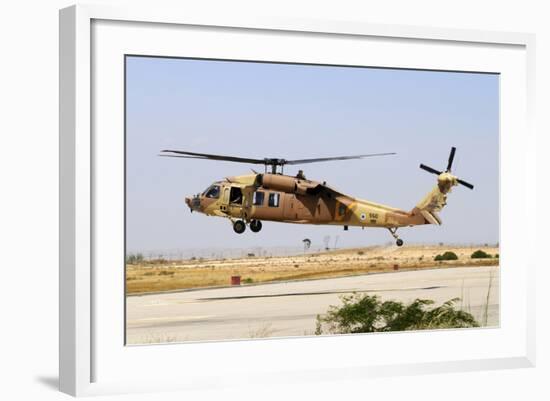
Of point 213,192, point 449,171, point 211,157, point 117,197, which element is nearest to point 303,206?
point 213,192

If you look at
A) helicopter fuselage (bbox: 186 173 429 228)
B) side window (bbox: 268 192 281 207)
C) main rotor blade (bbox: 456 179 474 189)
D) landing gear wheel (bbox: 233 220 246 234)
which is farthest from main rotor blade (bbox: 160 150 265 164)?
main rotor blade (bbox: 456 179 474 189)

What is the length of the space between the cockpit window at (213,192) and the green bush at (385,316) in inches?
65.8

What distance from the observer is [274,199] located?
1155 cm

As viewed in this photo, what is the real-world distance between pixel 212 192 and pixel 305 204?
118 cm

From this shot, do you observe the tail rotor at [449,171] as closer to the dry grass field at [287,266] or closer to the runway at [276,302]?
the dry grass field at [287,266]

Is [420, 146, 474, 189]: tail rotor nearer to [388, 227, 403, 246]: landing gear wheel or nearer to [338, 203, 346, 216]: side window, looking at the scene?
[388, 227, 403, 246]: landing gear wheel

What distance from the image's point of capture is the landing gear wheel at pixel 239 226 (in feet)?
36.4

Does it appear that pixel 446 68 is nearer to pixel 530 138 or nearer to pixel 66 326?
pixel 530 138

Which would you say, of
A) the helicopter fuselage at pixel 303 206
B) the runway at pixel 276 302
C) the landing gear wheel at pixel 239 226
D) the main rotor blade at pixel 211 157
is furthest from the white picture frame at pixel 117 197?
the helicopter fuselage at pixel 303 206

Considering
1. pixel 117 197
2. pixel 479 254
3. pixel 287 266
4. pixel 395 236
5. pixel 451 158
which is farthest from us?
pixel 479 254

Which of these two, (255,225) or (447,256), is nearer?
(255,225)

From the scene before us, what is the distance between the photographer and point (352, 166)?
11453 mm

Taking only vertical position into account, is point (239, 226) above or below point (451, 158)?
below

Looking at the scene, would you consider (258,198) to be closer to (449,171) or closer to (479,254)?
(449,171)
